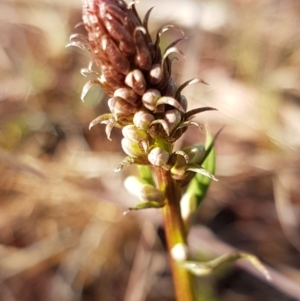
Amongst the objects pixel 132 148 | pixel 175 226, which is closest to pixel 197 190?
pixel 175 226

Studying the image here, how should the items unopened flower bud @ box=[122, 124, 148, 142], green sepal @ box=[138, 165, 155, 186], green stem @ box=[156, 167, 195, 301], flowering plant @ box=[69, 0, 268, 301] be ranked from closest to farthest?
1. flowering plant @ box=[69, 0, 268, 301]
2. unopened flower bud @ box=[122, 124, 148, 142]
3. green stem @ box=[156, 167, 195, 301]
4. green sepal @ box=[138, 165, 155, 186]

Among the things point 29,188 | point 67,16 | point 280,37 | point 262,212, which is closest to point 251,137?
point 262,212

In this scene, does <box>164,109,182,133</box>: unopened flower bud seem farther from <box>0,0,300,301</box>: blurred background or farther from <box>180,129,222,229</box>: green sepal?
<box>0,0,300,301</box>: blurred background

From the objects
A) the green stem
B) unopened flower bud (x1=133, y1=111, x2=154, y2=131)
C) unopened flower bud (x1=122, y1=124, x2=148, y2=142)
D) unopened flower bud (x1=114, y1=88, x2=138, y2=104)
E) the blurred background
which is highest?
unopened flower bud (x1=114, y1=88, x2=138, y2=104)

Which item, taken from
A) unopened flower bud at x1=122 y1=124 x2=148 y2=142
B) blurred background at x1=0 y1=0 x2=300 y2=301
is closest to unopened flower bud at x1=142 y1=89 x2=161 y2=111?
unopened flower bud at x1=122 y1=124 x2=148 y2=142

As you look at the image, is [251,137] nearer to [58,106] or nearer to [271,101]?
[271,101]

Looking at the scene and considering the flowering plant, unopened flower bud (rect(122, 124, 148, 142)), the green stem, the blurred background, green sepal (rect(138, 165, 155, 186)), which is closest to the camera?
the flowering plant

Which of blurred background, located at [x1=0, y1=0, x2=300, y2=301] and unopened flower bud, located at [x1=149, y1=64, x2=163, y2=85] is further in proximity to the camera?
blurred background, located at [x1=0, y1=0, x2=300, y2=301]
